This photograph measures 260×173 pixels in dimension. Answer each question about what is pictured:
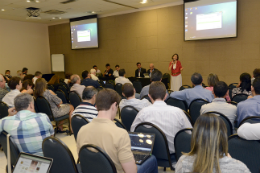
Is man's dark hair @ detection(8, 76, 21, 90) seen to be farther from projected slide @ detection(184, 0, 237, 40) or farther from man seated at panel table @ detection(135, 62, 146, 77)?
projected slide @ detection(184, 0, 237, 40)

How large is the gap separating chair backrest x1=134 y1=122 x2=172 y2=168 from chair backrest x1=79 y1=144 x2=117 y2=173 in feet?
2.37

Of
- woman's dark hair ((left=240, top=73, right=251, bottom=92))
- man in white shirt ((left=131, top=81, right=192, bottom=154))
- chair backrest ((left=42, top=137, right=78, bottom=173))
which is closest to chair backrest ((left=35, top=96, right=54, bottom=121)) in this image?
man in white shirt ((left=131, top=81, right=192, bottom=154))

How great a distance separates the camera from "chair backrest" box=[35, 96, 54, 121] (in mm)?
4211

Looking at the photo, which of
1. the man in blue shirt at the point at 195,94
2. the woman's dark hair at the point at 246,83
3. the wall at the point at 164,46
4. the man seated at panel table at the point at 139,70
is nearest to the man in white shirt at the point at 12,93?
the man in blue shirt at the point at 195,94

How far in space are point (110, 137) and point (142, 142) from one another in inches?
19.0

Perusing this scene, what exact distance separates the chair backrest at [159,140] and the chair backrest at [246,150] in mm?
632

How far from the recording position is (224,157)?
3.78 ft

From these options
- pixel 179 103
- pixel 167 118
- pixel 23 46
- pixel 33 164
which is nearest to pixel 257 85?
pixel 179 103

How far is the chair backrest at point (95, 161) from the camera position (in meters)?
1.46

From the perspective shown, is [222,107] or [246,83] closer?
[222,107]

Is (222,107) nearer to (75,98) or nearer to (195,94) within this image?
(195,94)

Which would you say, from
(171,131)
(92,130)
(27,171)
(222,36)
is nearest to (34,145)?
(27,171)

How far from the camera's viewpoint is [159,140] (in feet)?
7.00

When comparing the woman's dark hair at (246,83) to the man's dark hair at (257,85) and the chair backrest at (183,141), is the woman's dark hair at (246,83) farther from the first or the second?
the chair backrest at (183,141)
